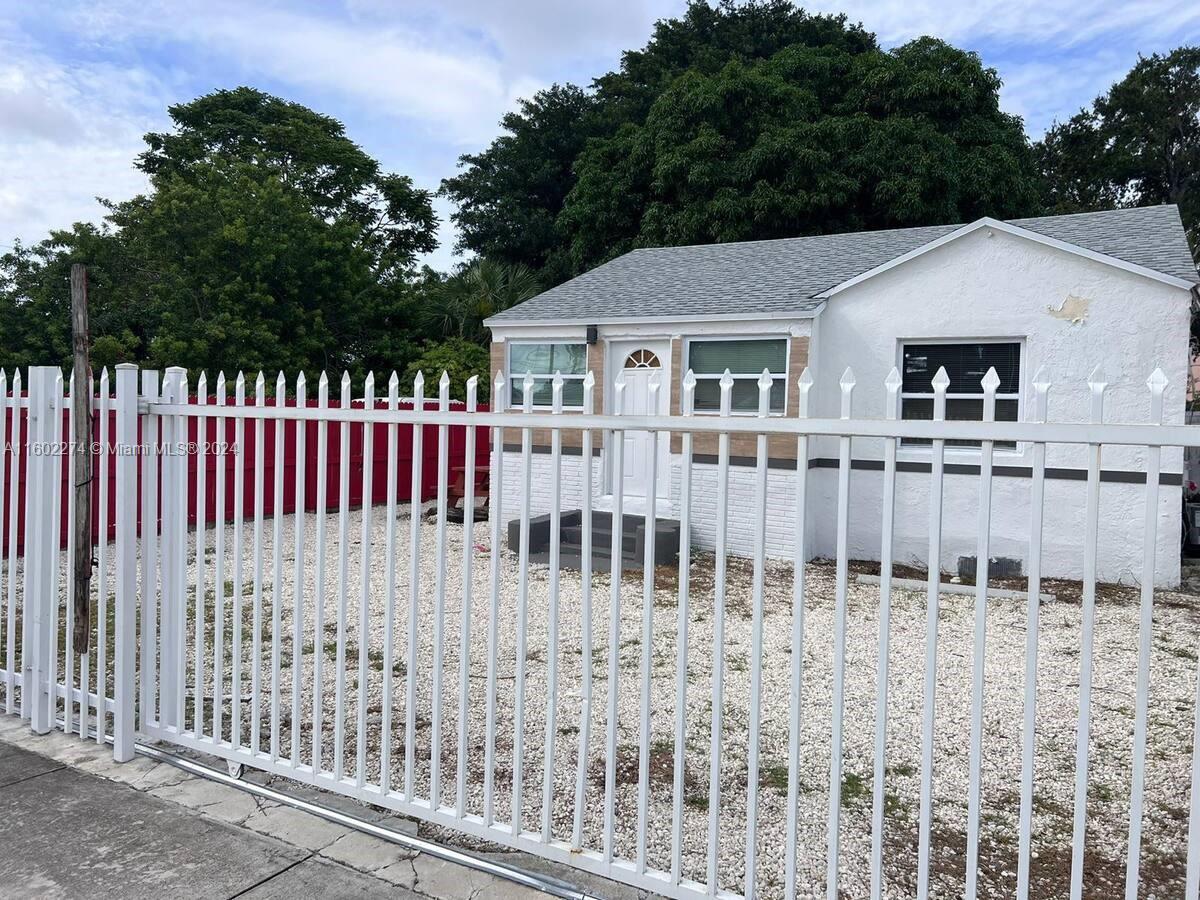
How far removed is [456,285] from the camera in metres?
21.0

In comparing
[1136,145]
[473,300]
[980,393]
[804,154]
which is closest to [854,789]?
[980,393]

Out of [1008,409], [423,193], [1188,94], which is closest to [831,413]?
[1008,409]

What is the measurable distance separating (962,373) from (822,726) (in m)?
6.27

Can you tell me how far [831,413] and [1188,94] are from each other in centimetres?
2514

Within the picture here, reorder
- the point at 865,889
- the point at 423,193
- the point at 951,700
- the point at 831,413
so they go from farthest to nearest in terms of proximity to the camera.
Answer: the point at 423,193, the point at 831,413, the point at 951,700, the point at 865,889

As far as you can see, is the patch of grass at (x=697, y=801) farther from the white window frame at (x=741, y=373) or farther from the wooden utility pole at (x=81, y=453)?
the white window frame at (x=741, y=373)

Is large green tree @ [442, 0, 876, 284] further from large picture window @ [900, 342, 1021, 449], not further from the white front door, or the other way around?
large picture window @ [900, 342, 1021, 449]

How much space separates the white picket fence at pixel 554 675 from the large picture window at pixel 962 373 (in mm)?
4802

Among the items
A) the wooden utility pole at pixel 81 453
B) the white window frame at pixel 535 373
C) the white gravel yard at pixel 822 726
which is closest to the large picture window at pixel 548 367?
the white window frame at pixel 535 373

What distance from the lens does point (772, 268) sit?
11828 millimetres

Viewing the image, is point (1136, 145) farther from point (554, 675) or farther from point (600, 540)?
point (554, 675)

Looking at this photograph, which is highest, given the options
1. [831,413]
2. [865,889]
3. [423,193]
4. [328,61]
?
[423,193]

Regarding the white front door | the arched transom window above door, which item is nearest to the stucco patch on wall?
the white front door

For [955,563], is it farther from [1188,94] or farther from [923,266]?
[1188,94]
